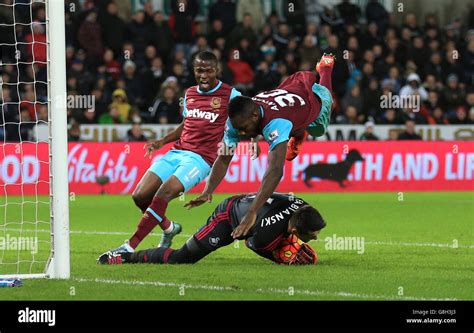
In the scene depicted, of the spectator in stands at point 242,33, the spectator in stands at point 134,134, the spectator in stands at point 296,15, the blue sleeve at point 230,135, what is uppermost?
the spectator in stands at point 296,15

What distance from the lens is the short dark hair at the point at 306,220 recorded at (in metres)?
10.0

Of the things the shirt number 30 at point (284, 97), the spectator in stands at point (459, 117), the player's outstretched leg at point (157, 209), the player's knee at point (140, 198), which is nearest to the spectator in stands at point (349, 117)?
the spectator in stands at point (459, 117)

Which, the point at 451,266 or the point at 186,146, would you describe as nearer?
the point at 451,266

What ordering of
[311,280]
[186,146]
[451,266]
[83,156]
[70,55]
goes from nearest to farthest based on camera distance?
1. [311,280]
2. [451,266]
3. [186,146]
4. [83,156]
5. [70,55]

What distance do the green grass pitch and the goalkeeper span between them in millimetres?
186

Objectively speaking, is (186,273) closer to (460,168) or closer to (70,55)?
(460,168)

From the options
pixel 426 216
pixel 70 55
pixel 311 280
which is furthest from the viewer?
pixel 70 55

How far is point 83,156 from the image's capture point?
19.4 meters

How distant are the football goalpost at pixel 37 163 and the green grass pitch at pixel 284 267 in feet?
0.37

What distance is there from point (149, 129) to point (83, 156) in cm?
172

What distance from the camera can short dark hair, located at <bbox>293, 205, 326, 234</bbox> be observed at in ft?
32.8

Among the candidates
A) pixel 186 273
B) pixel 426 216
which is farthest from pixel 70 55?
pixel 186 273

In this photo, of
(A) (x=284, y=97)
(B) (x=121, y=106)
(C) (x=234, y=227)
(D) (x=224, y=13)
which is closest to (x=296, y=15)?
(D) (x=224, y=13)

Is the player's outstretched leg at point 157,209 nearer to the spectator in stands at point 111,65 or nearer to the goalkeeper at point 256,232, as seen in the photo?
the goalkeeper at point 256,232
